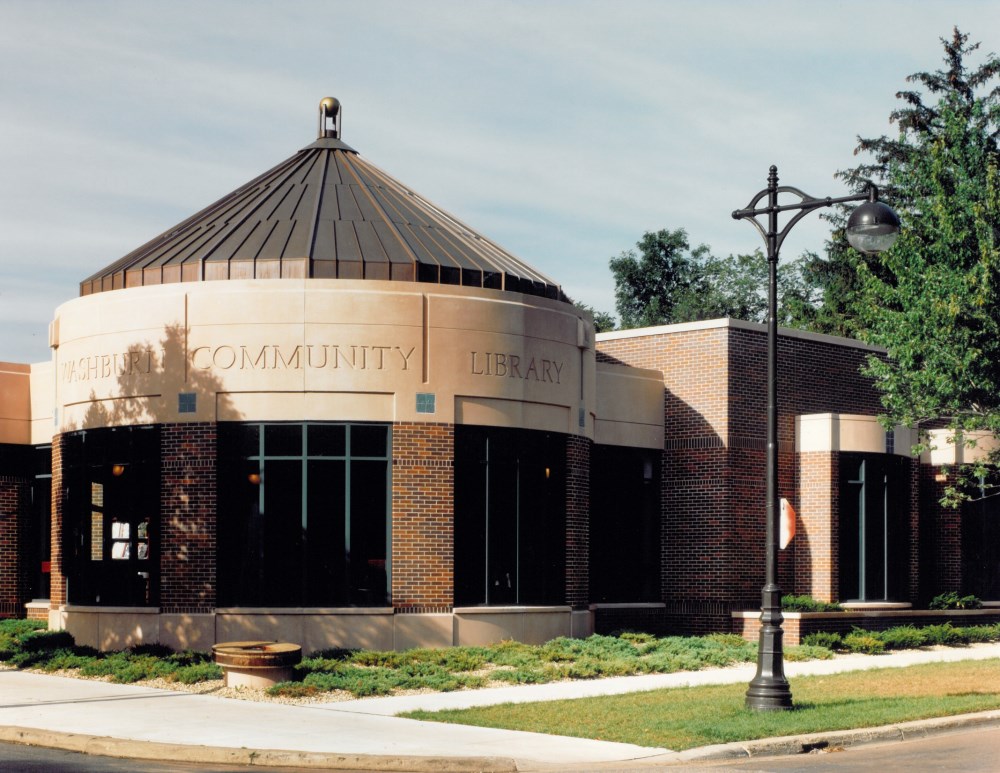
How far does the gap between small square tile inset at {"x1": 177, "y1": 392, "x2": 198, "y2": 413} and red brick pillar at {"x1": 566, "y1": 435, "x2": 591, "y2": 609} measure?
6.89 meters

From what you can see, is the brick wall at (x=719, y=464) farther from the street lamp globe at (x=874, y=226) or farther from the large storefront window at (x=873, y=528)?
the street lamp globe at (x=874, y=226)

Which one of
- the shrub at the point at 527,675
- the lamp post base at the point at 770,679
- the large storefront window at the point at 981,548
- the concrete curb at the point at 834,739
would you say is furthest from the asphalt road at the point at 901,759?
the large storefront window at the point at 981,548

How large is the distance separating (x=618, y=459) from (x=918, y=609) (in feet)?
25.0

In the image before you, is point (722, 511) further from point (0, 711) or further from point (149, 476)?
point (0, 711)

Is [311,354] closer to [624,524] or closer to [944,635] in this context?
[624,524]

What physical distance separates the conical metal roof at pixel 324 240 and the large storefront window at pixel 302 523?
119 inches

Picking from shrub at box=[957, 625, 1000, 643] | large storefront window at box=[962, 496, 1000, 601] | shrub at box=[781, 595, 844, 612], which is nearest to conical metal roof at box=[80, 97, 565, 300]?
shrub at box=[781, 595, 844, 612]

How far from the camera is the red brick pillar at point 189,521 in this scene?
79.6 feet

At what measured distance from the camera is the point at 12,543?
3108 cm

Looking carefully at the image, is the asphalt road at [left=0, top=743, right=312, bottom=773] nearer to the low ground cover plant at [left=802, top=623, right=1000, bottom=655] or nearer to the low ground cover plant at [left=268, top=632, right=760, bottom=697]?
Answer: the low ground cover plant at [left=268, top=632, right=760, bottom=697]

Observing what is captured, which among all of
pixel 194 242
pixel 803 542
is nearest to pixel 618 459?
pixel 803 542

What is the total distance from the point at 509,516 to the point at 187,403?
19.6 feet

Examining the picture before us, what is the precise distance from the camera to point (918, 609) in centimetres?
3184

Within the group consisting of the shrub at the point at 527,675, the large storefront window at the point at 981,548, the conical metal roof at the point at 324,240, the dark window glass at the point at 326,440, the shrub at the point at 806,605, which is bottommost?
the shrub at the point at 527,675
